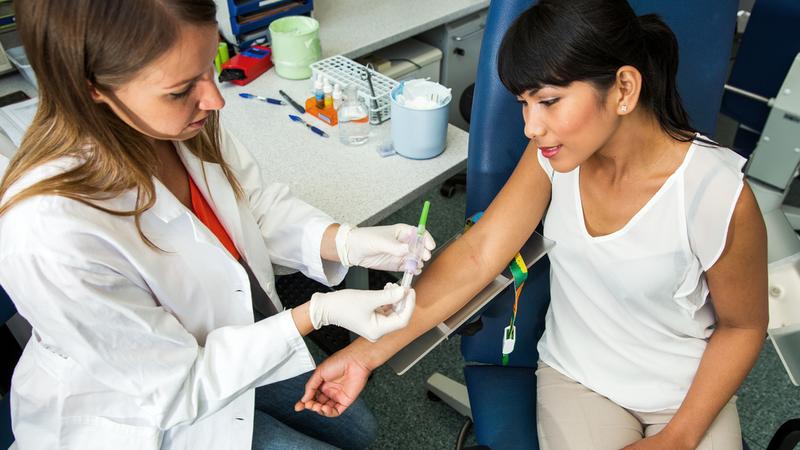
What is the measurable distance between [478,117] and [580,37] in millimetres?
296

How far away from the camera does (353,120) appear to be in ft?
5.21

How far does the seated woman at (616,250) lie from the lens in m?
0.88

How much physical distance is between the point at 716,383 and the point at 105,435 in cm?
109

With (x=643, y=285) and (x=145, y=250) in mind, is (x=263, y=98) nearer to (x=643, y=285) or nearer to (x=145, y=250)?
(x=145, y=250)

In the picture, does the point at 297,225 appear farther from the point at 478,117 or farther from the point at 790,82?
the point at 790,82

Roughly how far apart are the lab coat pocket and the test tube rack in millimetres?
976

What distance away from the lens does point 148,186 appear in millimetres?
896

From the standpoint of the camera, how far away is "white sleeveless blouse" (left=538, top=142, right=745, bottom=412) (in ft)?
3.12

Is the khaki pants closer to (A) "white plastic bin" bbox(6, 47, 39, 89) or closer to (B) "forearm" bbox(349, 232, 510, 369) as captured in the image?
(B) "forearm" bbox(349, 232, 510, 369)

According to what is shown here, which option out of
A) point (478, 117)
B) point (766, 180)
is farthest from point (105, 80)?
point (766, 180)

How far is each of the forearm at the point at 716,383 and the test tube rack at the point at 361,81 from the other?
99 cm

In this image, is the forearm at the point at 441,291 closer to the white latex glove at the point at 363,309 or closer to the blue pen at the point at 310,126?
the white latex glove at the point at 363,309

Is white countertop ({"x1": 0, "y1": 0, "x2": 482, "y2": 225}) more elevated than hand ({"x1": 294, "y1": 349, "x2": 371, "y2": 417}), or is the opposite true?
white countertop ({"x1": 0, "y1": 0, "x2": 482, "y2": 225})

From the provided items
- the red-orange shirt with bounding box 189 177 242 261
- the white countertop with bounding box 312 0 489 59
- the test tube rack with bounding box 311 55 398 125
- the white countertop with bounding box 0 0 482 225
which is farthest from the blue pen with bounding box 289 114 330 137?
the red-orange shirt with bounding box 189 177 242 261
